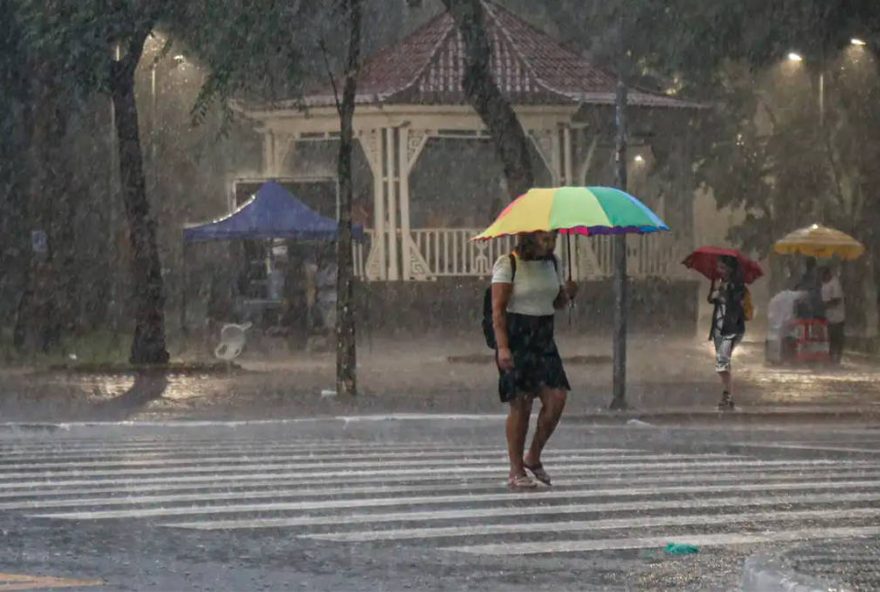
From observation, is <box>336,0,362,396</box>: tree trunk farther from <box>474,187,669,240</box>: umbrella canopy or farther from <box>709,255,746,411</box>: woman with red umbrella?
<box>474,187,669,240</box>: umbrella canopy

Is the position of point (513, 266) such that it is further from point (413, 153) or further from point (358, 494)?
point (413, 153)

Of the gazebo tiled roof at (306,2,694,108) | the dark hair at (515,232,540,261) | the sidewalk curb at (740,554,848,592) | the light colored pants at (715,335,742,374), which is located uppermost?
the gazebo tiled roof at (306,2,694,108)

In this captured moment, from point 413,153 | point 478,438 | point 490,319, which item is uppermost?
point 413,153

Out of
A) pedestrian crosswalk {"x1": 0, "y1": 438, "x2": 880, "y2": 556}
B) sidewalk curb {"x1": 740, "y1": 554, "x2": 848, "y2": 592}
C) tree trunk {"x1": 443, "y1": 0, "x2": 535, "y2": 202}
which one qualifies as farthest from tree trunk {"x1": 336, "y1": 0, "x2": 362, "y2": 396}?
sidewalk curb {"x1": 740, "y1": 554, "x2": 848, "y2": 592}

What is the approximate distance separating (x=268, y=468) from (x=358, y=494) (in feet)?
6.97

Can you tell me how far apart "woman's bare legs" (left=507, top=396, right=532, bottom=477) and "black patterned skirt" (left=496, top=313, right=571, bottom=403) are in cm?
9

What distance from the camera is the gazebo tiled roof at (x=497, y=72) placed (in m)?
33.9

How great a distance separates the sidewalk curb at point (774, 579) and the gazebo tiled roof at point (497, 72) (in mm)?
25434

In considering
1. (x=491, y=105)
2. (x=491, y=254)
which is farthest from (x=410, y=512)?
(x=491, y=254)

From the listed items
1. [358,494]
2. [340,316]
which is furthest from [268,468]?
[340,316]

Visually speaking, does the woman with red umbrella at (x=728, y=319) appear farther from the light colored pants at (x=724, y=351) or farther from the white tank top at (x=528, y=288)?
the white tank top at (x=528, y=288)

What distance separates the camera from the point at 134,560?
29.7ft

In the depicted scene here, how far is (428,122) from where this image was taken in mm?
34156

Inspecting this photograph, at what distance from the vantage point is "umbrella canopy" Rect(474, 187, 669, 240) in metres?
12.0
